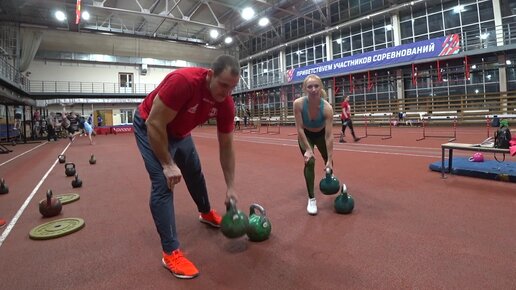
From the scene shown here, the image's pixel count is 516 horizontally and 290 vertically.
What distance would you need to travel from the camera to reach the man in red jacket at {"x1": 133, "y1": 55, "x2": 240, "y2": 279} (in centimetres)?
196

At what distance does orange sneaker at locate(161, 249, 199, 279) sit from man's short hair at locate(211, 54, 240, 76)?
1351 millimetres

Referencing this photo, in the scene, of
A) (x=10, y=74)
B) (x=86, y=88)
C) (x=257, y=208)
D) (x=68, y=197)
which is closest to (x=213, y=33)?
(x=86, y=88)

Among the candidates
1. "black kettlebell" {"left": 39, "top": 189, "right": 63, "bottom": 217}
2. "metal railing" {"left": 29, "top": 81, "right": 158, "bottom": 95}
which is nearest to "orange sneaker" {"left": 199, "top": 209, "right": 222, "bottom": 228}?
"black kettlebell" {"left": 39, "top": 189, "right": 63, "bottom": 217}

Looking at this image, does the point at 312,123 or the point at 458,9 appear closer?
the point at 312,123

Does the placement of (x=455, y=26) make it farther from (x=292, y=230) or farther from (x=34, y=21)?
(x=34, y=21)

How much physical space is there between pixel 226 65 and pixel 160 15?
76.3ft

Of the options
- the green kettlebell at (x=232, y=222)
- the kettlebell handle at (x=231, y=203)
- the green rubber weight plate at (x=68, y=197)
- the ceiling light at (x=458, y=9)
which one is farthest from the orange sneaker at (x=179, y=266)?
the ceiling light at (x=458, y=9)

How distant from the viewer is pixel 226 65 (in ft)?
6.39

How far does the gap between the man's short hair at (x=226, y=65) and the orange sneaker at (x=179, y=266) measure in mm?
1351

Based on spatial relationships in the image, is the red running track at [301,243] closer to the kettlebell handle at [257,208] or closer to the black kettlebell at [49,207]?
the black kettlebell at [49,207]

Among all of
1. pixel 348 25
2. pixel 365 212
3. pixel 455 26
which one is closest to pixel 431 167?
pixel 365 212

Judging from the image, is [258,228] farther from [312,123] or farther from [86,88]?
[86,88]

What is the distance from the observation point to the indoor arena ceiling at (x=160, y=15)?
64.3ft

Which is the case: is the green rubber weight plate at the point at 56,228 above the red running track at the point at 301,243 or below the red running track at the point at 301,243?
above
